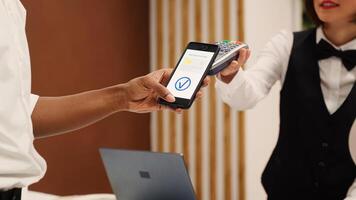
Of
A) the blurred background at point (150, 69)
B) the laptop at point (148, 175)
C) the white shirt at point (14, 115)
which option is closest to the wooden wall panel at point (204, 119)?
the blurred background at point (150, 69)

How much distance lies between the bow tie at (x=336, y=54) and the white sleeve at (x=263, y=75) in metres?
0.12

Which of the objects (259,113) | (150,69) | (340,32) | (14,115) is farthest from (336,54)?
(150,69)

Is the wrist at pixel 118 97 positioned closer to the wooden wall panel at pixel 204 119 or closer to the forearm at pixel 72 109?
the forearm at pixel 72 109

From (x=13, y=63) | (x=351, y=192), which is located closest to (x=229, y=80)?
(x=351, y=192)

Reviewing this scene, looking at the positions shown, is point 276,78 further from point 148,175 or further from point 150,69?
point 150,69

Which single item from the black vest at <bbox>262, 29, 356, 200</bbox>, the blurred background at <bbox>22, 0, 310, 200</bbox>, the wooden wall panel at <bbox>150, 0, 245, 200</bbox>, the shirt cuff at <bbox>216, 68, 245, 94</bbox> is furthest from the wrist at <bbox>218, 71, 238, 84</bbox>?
the wooden wall panel at <bbox>150, 0, 245, 200</bbox>

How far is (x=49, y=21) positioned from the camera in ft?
9.66

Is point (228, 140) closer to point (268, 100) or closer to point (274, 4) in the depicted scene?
point (268, 100)

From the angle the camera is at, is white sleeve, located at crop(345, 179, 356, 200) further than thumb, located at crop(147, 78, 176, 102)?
Yes

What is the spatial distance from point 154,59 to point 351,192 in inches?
91.0

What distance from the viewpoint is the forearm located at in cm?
141

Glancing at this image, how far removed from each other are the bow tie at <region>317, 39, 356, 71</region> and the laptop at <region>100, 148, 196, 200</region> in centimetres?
75

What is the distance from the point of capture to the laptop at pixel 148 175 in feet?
4.55

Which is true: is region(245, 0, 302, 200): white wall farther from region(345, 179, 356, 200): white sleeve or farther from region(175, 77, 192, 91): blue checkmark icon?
region(175, 77, 192, 91): blue checkmark icon
